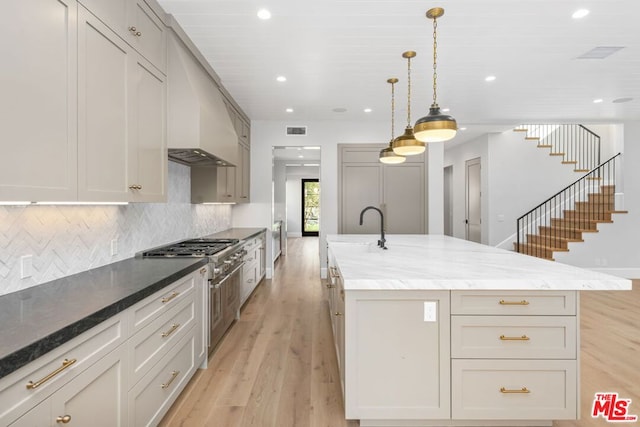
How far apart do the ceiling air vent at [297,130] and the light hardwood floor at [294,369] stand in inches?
118

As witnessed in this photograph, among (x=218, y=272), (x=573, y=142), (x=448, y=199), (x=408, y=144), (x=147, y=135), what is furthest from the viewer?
(x=448, y=199)

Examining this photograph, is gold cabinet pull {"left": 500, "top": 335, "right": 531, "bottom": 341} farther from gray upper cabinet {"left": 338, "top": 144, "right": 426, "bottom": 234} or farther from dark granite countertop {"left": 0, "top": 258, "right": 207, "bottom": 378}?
gray upper cabinet {"left": 338, "top": 144, "right": 426, "bottom": 234}

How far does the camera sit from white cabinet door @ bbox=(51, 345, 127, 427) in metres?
1.20

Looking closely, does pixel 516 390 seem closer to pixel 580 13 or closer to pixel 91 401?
pixel 91 401

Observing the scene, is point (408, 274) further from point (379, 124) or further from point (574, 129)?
point (574, 129)

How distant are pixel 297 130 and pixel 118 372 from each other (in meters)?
5.07

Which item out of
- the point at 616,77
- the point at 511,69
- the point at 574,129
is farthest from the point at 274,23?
the point at 574,129

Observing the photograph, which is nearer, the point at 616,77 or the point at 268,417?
the point at 268,417

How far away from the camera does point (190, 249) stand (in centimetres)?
308

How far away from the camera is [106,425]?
142cm

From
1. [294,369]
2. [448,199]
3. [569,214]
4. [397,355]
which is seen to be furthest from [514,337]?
[448,199]

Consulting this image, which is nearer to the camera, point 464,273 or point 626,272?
point 464,273

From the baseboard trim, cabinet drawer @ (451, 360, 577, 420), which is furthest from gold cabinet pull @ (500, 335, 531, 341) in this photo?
the baseboard trim

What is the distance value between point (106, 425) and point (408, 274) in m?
1.61
